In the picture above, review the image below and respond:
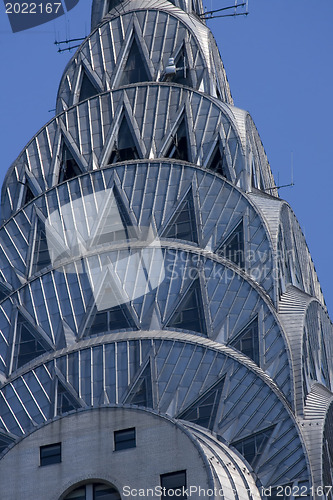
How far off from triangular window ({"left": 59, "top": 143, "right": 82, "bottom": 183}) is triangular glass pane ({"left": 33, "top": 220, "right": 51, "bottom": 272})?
6854 mm

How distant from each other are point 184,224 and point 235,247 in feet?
14.0

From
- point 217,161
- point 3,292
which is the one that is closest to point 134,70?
point 217,161

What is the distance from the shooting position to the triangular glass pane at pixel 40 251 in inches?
4808

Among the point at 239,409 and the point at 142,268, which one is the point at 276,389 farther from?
the point at 142,268

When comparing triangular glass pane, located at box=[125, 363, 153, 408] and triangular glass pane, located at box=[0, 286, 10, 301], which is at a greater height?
triangular glass pane, located at box=[0, 286, 10, 301]

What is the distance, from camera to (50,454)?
9756cm

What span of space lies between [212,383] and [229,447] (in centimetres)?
585

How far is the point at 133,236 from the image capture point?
398 ft

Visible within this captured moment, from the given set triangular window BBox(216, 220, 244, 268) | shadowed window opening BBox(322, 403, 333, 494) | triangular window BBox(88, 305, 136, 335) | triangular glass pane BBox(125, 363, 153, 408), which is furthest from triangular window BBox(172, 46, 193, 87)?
shadowed window opening BBox(322, 403, 333, 494)

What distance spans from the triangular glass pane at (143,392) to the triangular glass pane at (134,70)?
33753 millimetres

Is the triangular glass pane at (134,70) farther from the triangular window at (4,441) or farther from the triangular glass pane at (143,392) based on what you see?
the triangular window at (4,441)

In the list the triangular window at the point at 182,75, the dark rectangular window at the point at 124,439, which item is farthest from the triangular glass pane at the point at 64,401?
the triangular window at the point at 182,75

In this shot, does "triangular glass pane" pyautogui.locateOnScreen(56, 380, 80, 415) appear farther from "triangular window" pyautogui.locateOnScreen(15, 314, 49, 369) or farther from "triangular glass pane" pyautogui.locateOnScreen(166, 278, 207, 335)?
"triangular glass pane" pyautogui.locateOnScreen(166, 278, 207, 335)

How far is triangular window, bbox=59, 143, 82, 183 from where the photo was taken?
130 meters
